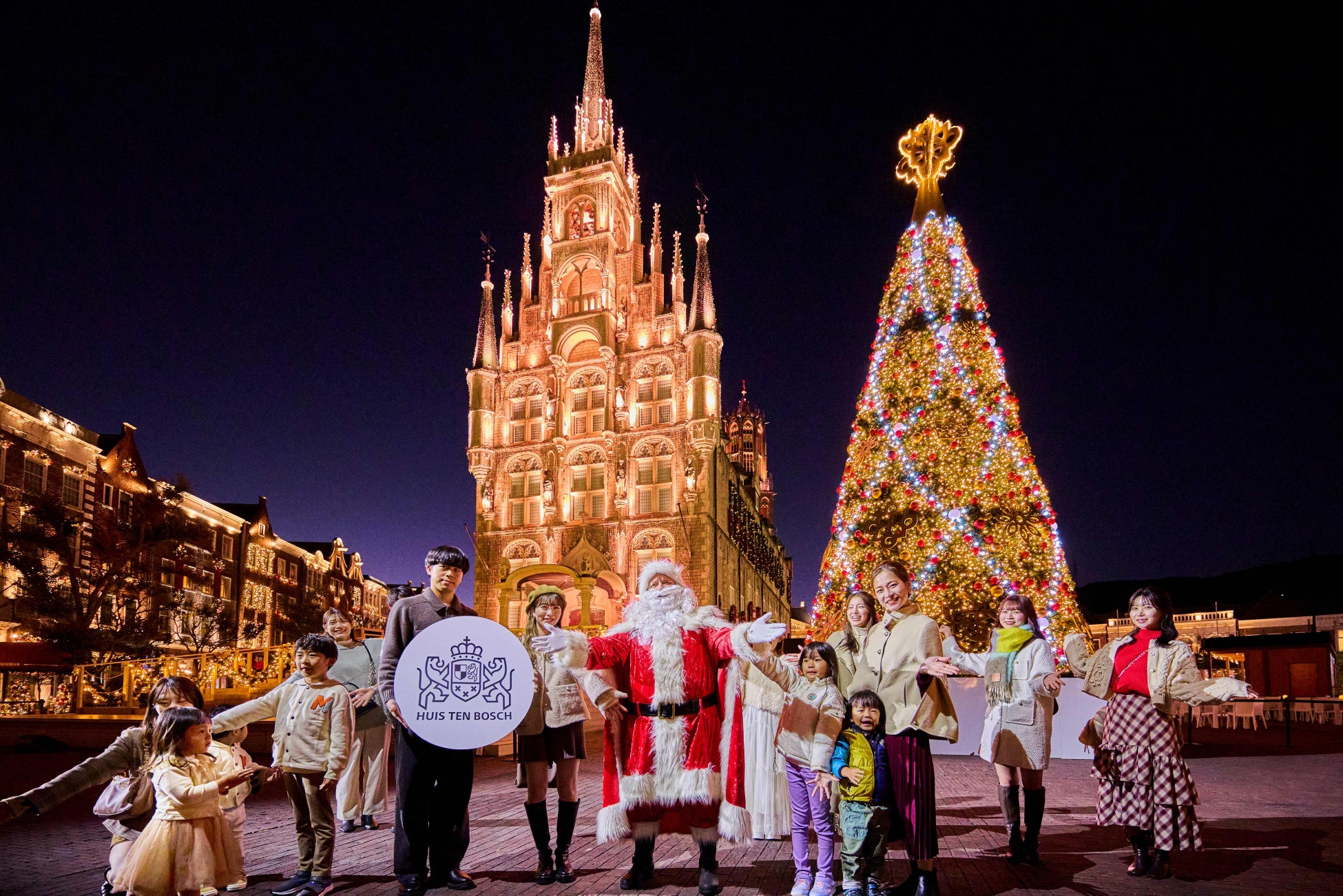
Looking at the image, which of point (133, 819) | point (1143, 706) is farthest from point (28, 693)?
point (1143, 706)

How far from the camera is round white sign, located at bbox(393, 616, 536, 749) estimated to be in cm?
501

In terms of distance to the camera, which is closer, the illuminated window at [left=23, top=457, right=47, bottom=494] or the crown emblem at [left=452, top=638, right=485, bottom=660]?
the crown emblem at [left=452, top=638, right=485, bottom=660]

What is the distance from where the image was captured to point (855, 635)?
5.70 meters

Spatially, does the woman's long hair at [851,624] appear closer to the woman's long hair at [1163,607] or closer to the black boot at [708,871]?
the black boot at [708,871]

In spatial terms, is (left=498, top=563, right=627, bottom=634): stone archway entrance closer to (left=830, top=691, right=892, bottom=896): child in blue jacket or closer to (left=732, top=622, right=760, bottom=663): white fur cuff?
(left=830, top=691, right=892, bottom=896): child in blue jacket

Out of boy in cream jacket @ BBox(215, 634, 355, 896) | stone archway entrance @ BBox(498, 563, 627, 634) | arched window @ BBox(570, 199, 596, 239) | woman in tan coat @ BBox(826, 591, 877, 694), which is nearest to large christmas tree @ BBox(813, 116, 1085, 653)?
woman in tan coat @ BBox(826, 591, 877, 694)

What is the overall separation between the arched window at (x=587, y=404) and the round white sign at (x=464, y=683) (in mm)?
33763

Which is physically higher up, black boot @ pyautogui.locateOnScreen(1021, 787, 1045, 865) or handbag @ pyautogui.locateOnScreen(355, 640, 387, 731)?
handbag @ pyautogui.locateOnScreen(355, 640, 387, 731)

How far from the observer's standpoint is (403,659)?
504cm

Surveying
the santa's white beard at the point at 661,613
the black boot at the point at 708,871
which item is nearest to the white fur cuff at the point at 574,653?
the santa's white beard at the point at 661,613

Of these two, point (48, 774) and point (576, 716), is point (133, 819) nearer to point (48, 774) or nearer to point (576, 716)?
point (576, 716)

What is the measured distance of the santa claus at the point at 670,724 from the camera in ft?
15.9

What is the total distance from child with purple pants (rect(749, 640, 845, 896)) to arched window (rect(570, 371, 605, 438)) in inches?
1328

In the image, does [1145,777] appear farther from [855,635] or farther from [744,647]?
[744,647]
